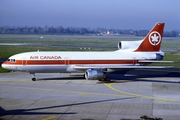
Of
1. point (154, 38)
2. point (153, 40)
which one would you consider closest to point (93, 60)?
point (153, 40)

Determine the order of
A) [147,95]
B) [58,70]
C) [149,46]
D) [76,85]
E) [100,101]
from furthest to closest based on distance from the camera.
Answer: [149,46]
[58,70]
[76,85]
[147,95]
[100,101]

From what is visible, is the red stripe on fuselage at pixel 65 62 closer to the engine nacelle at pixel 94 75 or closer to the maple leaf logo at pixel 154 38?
the engine nacelle at pixel 94 75

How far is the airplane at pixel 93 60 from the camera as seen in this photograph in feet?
138

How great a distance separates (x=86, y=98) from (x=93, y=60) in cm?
1243

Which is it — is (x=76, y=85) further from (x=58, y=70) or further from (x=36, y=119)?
(x=36, y=119)

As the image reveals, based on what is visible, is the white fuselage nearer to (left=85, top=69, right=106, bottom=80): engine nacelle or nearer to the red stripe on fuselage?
the red stripe on fuselage

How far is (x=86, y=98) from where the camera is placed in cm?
3250

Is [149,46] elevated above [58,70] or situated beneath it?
elevated above

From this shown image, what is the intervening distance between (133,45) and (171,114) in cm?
2204

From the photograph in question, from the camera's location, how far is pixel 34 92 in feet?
116

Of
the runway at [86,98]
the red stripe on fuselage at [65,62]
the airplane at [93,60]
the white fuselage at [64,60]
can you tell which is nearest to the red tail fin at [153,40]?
the airplane at [93,60]

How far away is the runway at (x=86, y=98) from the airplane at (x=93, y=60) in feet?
5.07

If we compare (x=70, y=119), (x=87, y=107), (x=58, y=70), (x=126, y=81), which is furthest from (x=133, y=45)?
(x=70, y=119)

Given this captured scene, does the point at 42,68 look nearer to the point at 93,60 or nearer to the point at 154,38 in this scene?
the point at 93,60
